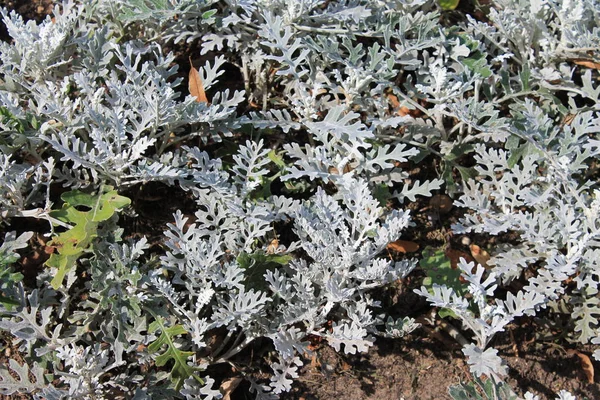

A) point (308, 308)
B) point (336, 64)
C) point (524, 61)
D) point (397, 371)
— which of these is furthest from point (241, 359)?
point (524, 61)

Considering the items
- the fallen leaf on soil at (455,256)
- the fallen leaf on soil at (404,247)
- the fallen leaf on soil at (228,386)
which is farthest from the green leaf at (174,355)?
the fallen leaf on soil at (455,256)

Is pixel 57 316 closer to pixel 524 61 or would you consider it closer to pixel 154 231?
pixel 154 231

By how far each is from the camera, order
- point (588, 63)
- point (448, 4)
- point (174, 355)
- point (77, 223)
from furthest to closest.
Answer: point (448, 4) < point (588, 63) < point (77, 223) < point (174, 355)

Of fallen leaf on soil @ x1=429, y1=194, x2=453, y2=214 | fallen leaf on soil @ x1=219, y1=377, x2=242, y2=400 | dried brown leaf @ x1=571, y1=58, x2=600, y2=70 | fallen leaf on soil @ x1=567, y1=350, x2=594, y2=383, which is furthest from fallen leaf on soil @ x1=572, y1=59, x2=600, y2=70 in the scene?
fallen leaf on soil @ x1=219, y1=377, x2=242, y2=400

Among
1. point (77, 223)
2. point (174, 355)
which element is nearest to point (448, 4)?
point (77, 223)

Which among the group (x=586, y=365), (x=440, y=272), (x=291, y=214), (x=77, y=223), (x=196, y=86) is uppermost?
(x=196, y=86)

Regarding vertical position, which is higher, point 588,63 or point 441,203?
point 588,63

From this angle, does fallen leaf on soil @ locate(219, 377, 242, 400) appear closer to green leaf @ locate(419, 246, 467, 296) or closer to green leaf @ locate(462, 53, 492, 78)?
green leaf @ locate(419, 246, 467, 296)

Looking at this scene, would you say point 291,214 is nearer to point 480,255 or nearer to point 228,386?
point 228,386
